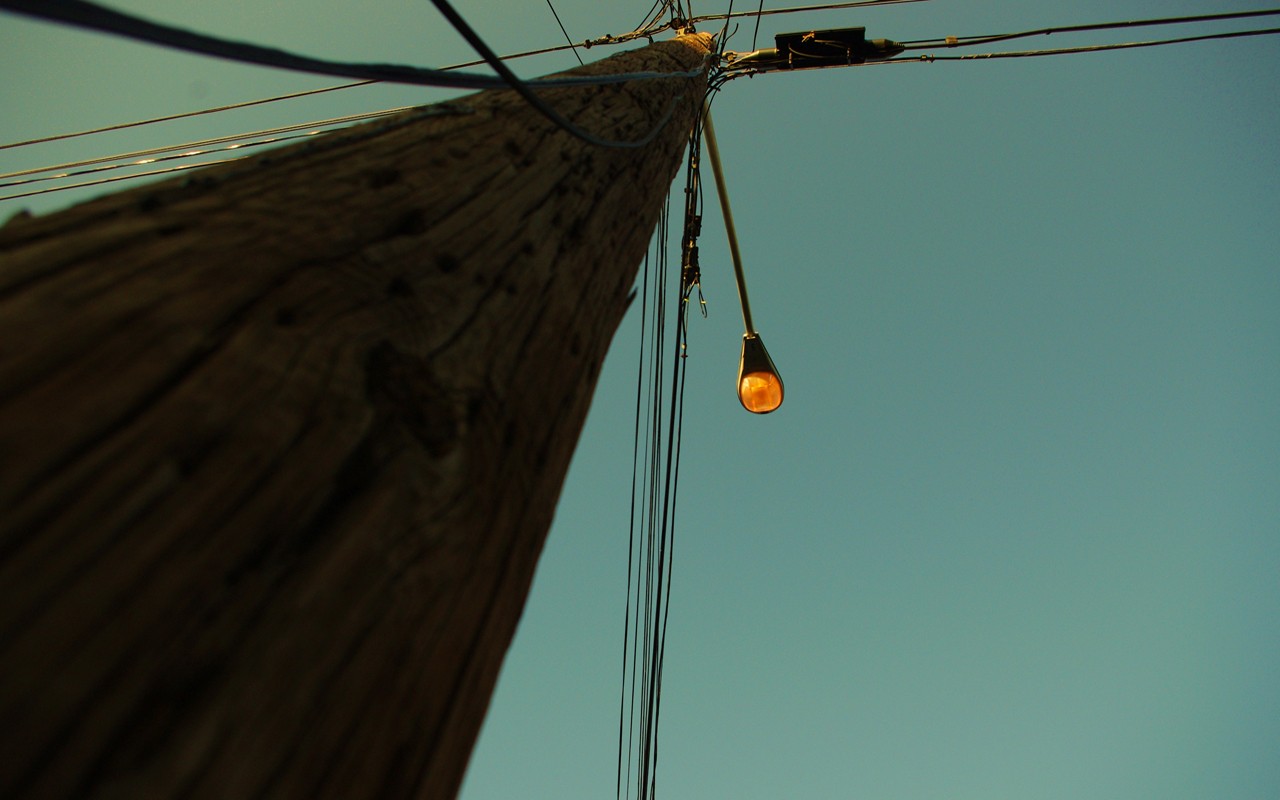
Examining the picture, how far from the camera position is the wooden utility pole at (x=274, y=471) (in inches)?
19.1

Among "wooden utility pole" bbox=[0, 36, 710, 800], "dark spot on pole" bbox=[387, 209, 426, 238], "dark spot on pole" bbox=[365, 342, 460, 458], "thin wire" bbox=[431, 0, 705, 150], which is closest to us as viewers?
"wooden utility pole" bbox=[0, 36, 710, 800]

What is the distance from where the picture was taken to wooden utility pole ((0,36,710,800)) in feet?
1.59

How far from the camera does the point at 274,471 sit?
2.02 ft

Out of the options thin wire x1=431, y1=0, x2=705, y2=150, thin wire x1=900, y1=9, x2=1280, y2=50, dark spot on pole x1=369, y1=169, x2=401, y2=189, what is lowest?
dark spot on pole x1=369, y1=169, x2=401, y2=189

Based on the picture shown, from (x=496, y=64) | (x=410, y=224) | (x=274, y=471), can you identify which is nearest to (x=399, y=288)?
(x=410, y=224)

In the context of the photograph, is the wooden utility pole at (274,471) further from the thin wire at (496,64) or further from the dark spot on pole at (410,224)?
the thin wire at (496,64)

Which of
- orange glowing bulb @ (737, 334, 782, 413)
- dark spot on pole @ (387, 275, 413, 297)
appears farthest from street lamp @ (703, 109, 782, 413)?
dark spot on pole @ (387, 275, 413, 297)

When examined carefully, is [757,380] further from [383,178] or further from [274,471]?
[274,471]

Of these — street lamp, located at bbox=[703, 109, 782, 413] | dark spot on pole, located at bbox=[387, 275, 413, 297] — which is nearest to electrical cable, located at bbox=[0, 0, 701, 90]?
dark spot on pole, located at bbox=[387, 275, 413, 297]

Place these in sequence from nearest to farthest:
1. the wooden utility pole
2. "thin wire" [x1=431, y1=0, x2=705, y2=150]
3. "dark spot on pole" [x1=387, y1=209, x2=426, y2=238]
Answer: the wooden utility pole, "dark spot on pole" [x1=387, y1=209, x2=426, y2=238], "thin wire" [x1=431, y1=0, x2=705, y2=150]

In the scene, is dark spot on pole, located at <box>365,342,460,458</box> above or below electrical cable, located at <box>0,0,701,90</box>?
below

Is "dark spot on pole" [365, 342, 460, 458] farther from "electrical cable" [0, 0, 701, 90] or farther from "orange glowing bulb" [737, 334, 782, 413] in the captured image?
"orange glowing bulb" [737, 334, 782, 413]

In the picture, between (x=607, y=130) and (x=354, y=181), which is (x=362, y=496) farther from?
(x=607, y=130)

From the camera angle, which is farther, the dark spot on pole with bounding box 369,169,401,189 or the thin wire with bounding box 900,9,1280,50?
the thin wire with bounding box 900,9,1280,50
